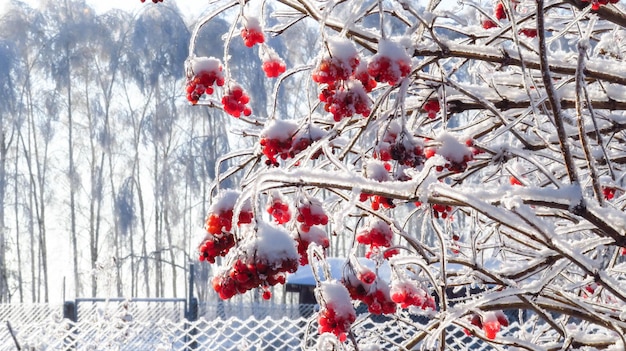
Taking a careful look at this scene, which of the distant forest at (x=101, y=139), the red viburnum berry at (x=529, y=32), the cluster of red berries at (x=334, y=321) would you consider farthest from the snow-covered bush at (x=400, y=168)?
the distant forest at (x=101, y=139)

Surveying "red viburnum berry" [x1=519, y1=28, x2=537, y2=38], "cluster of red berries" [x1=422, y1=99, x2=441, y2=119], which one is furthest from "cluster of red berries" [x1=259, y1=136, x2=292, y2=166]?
"red viburnum berry" [x1=519, y1=28, x2=537, y2=38]

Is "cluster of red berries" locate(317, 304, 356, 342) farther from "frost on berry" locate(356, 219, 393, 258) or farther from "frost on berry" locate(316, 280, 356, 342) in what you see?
"frost on berry" locate(356, 219, 393, 258)

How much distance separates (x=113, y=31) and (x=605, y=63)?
1715 cm

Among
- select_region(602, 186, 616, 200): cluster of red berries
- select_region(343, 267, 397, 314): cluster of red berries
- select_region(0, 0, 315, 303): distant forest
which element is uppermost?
select_region(0, 0, 315, 303): distant forest

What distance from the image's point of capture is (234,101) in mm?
1926

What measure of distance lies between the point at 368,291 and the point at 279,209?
326mm

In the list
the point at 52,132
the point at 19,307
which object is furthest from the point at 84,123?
the point at 19,307

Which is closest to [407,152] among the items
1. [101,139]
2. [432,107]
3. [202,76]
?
[202,76]

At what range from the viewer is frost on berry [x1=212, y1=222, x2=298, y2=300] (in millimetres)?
1285

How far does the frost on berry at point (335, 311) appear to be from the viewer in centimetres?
142

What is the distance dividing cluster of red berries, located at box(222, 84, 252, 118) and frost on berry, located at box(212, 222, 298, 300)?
637 millimetres

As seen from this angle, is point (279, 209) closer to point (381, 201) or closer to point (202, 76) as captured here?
point (381, 201)

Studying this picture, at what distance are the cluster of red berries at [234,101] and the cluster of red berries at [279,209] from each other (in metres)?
0.30

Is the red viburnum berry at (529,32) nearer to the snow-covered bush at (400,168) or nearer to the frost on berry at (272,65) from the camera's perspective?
the snow-covered bush at (400,168)
